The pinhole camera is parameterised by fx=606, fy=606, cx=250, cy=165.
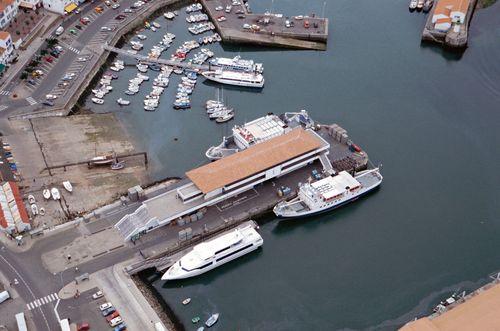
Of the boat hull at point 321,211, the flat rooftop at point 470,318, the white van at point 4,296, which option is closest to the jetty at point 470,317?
the flat rooftop at point 470,318

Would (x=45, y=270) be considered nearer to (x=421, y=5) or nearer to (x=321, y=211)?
(x=321, y=211)

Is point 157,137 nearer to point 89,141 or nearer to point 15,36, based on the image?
point 89,141

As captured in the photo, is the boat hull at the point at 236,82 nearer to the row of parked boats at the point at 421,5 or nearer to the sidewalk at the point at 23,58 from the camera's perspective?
the sidewalk at the point at 23,58

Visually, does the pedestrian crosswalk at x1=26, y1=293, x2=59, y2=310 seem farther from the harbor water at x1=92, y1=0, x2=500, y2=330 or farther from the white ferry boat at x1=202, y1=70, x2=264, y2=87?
the white ferry boat at x1=202, y1=70, x2=264, y2=87

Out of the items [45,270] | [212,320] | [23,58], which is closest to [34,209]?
[45,270]

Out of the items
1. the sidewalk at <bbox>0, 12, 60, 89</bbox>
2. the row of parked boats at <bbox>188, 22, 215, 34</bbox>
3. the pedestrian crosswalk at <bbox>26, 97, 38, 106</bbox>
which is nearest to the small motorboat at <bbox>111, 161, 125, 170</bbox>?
the pedestrian crosswalk at <bbox>26, 97, 38, 106</bbox>
